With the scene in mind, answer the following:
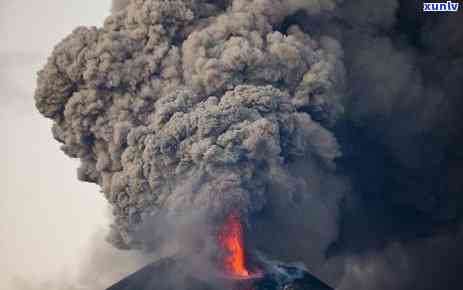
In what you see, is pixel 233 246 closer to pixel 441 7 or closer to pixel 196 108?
pixel 196 108

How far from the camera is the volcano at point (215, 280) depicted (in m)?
39.2

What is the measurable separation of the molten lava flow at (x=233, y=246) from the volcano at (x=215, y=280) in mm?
333

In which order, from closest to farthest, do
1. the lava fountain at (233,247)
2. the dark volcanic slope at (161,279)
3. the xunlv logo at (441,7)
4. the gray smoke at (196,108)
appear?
the gray smoke at (196,108) → the lava fountain at (233,247) → the dark volcanic slope at (161,279) → the xunlv logo at (441,7)

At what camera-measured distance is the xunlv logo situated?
44000 mm

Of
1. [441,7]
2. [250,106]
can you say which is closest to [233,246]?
[250,106]

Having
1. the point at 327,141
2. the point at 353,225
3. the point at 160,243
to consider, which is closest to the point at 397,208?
the point at 353,225

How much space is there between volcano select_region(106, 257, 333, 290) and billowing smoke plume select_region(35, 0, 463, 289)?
839mm

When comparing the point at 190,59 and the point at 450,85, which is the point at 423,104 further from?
the point at 190,59

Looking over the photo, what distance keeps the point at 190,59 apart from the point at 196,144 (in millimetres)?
4107

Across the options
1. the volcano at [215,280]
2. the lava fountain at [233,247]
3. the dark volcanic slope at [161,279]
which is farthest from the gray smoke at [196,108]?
the volcano at [215,280]

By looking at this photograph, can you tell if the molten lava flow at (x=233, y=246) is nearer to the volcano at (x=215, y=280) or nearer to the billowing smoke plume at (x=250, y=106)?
the volcano at (x=215, y=280)

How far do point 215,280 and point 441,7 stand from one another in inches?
616

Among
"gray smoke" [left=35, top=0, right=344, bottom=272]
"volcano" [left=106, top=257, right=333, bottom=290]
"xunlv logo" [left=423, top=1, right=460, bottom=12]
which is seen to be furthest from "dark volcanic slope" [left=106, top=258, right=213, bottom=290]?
"xunlv logo" [left=423, top=1, right=460, bottom=12]

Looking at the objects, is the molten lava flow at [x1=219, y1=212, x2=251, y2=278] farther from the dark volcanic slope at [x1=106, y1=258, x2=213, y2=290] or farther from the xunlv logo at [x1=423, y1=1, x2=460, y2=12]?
the xunlv logo at [x1=423, y1=1, x2=460, y2=12]
